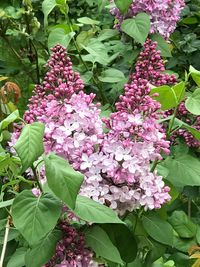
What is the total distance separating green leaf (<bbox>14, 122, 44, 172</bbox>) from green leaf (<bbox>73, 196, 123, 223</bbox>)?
0.13m

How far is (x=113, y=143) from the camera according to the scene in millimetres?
1249

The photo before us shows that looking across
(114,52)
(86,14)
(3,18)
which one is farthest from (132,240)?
(86,14)

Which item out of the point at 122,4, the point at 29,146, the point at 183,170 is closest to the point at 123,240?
the point at 183,170

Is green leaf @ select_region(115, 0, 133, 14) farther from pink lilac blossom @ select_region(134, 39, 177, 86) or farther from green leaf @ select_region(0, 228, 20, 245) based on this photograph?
green leaf @ select_region(0, 228, 20, 245)

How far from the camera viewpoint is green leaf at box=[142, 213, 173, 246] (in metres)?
1.42

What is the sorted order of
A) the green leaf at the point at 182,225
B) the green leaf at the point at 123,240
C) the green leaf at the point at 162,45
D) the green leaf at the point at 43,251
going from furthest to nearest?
the green leaf at the point at 162,45
the green leaf at the point at 182,225
the green leaf at the point at 123,240
the green leaf at the point at 43,251

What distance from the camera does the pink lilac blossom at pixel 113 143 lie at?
4.07 ft

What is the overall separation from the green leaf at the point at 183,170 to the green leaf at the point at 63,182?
393 mm

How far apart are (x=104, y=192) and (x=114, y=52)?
3.79 feet

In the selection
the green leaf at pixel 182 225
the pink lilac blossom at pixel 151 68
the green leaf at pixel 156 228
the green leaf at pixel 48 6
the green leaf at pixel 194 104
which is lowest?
the green leaf at pixel 182 225

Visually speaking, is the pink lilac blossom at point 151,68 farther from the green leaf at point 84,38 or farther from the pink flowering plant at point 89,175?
the green leaf at point 84,38

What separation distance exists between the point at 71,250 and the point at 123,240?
5.6 inches

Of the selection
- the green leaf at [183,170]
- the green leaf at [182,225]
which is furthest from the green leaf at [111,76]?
the green leaf at [183,170]

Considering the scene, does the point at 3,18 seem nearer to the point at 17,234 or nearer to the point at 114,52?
the point at 114,52
